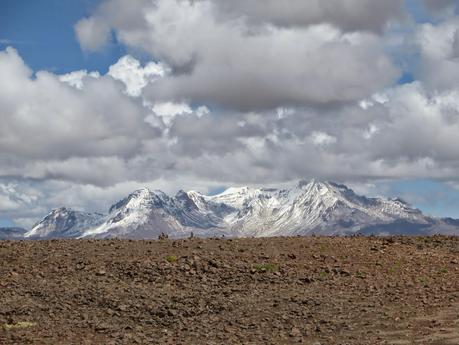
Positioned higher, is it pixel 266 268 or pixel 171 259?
pixel 171 259

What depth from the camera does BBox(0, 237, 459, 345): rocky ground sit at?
24594 mm

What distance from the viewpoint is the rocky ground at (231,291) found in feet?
80.7

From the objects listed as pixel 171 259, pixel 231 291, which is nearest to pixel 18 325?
pixel 171 259

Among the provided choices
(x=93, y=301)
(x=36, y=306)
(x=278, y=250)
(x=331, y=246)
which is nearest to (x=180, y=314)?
(x=93, y=301)

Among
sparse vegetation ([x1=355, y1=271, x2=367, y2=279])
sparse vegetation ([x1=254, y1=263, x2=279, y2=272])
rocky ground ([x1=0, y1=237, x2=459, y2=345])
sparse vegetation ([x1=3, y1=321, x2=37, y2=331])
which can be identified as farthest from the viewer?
sparse vegetation ([x1=254, y1=263, x2=279, y2=272])

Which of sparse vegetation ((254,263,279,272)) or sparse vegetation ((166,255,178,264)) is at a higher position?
sparse vegetation ((166,255,178,264))

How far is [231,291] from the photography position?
29500mm

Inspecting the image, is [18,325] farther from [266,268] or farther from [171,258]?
[266,268]

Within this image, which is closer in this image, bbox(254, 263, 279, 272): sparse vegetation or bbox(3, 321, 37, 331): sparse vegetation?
bbox(3, 321, 37, 331): sparse vegetation

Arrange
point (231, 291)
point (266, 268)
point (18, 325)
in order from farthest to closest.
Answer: point (266, 268) → point (231, 291) → point (18, 325)

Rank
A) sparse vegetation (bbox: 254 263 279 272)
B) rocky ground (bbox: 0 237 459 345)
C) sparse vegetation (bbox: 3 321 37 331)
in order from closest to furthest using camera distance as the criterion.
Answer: rocky ground (bbox: 0 237 459 345)
sparse vegetation (bbox: 3 321 37 331)
sparse vegetation (bbox: 254 263 279 272)

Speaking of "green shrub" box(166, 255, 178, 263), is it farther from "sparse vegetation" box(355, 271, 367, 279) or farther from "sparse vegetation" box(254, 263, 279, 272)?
"sparse vegetation" box(355, 271, 367, 279)

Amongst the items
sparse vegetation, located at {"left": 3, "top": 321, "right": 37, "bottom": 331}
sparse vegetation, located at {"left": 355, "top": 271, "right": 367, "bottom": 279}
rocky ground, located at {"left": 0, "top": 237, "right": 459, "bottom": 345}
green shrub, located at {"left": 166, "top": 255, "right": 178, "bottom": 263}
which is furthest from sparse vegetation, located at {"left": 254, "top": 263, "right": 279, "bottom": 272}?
sparse vegetation, located at {"left": 3, "top": 321, "right": 37, "bottom": 331}

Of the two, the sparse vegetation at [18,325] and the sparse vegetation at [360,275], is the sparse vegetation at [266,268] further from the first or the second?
the sparse vegetation at [18,325]
